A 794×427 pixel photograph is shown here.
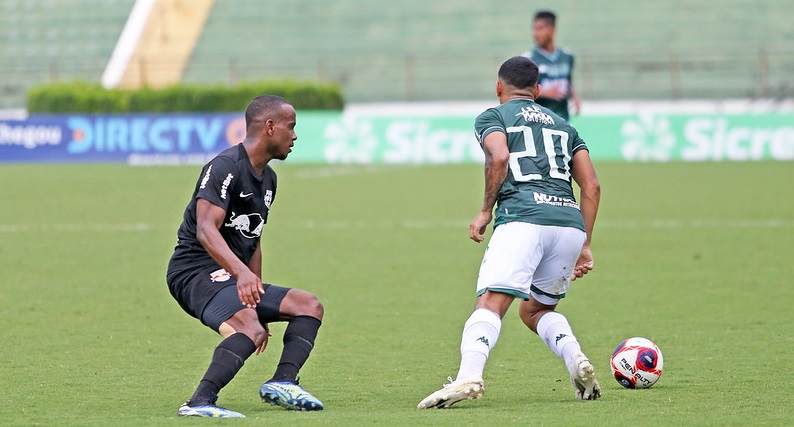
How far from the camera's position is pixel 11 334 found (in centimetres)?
815

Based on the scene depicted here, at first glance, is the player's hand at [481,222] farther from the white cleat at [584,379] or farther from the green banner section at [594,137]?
the green banner section at [594,137]

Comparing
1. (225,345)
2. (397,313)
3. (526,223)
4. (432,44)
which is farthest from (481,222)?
(432,44)

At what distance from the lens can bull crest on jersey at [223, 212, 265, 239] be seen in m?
5.89

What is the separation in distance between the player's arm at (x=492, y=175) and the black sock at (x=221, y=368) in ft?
3.79

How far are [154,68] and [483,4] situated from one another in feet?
33.3

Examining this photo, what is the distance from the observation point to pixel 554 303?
6375 millimetres

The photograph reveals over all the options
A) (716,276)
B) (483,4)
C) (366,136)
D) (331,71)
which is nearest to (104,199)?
(366,136)

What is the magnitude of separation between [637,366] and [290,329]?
1730mm

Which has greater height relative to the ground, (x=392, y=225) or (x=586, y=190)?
(x=586, y=190)

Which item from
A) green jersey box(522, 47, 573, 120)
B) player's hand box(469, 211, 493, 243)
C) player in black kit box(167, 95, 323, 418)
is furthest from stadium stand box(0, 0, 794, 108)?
player in black kit box(167, 95, 323, 418)

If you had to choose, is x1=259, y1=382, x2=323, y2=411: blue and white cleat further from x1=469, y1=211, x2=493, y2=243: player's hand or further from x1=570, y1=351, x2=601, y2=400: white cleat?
x1=570, y1=351, x2=601, y2=400: white cleat

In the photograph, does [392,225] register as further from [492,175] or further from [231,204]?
[231,204]

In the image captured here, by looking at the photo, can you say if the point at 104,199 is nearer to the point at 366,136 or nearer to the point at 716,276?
the point at 366,136

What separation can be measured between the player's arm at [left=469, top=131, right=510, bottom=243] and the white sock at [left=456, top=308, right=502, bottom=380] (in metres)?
0.37
